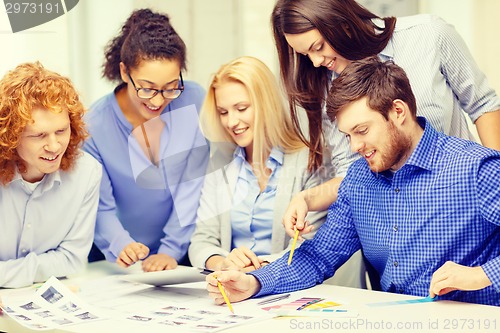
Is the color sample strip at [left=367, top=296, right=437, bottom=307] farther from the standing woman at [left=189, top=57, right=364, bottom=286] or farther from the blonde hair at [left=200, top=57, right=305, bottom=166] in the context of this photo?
the blonde hair at [left=200, top=57, right=305, bottom=166]

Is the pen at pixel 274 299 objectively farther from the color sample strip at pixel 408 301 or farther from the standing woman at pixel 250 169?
the standing woman at pixel 250 169

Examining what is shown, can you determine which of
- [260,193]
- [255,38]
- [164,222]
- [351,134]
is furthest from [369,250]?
[255,38]

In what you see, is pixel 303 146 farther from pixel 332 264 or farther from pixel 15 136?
pixel 15 136

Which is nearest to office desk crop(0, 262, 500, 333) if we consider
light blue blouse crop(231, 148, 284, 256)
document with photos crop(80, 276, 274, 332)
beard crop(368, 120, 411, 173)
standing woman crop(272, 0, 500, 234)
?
document with photos crop(80, 276, 274, 332)

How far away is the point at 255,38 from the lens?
3180 mm

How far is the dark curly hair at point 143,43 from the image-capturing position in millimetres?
2344

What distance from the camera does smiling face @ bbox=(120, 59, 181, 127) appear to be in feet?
7.61

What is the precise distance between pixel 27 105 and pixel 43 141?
0.35ft

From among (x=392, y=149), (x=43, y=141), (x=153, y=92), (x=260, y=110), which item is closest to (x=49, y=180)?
(x=43, y=141)

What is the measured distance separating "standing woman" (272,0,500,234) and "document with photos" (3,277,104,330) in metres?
0.63

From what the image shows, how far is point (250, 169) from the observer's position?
2.37m

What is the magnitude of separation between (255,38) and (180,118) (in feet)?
2.82

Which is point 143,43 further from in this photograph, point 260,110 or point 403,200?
point 403,200

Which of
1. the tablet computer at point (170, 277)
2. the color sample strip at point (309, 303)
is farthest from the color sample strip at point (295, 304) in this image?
the tablet computer at point (170, 277)
